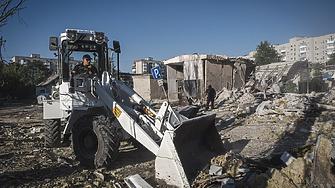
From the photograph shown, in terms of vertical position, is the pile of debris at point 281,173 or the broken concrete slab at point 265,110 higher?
the broken concrete slab at point 265,110

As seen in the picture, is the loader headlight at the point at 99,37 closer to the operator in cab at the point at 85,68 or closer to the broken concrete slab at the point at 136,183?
the operator in cab at the point at 85,68

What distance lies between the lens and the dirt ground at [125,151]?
400 cm

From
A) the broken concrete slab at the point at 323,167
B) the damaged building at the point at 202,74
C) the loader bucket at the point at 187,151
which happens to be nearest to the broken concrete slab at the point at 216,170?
the loader bucket at the point at 187,151

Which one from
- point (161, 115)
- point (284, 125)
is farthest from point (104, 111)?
point (284, 125)

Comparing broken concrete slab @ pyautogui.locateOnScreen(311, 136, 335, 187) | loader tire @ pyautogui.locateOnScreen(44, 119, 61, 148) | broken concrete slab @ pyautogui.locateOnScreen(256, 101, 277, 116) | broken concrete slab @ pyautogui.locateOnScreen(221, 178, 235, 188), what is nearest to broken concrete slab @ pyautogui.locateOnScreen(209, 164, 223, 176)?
broken concrete slab @ pyautogui.locateOnScreen(221, 178, 235, 188)

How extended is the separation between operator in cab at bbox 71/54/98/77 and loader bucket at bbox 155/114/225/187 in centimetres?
291

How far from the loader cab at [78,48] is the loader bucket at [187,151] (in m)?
2.90

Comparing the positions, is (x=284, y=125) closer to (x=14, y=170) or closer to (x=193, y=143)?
(x=193, y=143)

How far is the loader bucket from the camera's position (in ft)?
11.2

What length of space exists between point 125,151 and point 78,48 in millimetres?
2880

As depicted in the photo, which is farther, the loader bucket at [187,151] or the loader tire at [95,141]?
the loader tire at [95,141]

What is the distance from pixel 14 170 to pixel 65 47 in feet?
9.27

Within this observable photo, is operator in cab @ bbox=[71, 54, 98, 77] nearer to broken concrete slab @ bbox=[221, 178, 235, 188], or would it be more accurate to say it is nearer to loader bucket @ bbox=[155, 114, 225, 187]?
loader bucket @ bbox=[155, 114, 225, 187]

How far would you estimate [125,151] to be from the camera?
229 inches
